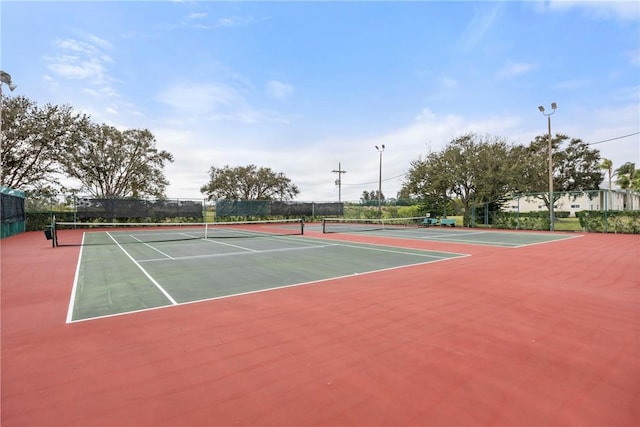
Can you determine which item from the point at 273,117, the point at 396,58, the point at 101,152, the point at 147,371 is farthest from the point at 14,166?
the point at 147,371

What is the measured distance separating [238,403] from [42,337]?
2.86m

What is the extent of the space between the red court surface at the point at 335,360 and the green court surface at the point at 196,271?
43 centimetres

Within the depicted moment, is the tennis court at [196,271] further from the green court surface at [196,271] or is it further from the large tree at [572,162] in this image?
the large tree at [572,162]

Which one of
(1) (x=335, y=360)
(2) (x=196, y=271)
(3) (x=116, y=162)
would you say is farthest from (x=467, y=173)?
(3) (x=116, y=162)

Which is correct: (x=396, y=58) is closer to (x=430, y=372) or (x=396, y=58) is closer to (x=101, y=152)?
(x=430, y=372)

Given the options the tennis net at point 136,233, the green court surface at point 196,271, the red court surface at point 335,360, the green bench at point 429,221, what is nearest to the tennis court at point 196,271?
the green court surface at point 196,271

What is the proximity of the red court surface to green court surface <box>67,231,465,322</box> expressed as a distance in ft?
1.41

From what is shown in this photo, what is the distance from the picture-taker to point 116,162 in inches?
1162

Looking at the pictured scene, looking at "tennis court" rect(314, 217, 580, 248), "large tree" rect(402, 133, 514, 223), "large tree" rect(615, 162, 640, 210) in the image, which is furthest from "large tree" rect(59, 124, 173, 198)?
"large tree" rect(615, 162, 640, 210)

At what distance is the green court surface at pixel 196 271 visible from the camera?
4.97 m

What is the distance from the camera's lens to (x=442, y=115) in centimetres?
2097

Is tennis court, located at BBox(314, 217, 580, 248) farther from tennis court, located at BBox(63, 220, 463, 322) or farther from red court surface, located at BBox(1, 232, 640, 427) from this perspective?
red court surface, located at BBox(1, 232, 640, 427)

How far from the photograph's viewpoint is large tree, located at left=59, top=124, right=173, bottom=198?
27.6 metres

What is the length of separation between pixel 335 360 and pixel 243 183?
39518 mm
